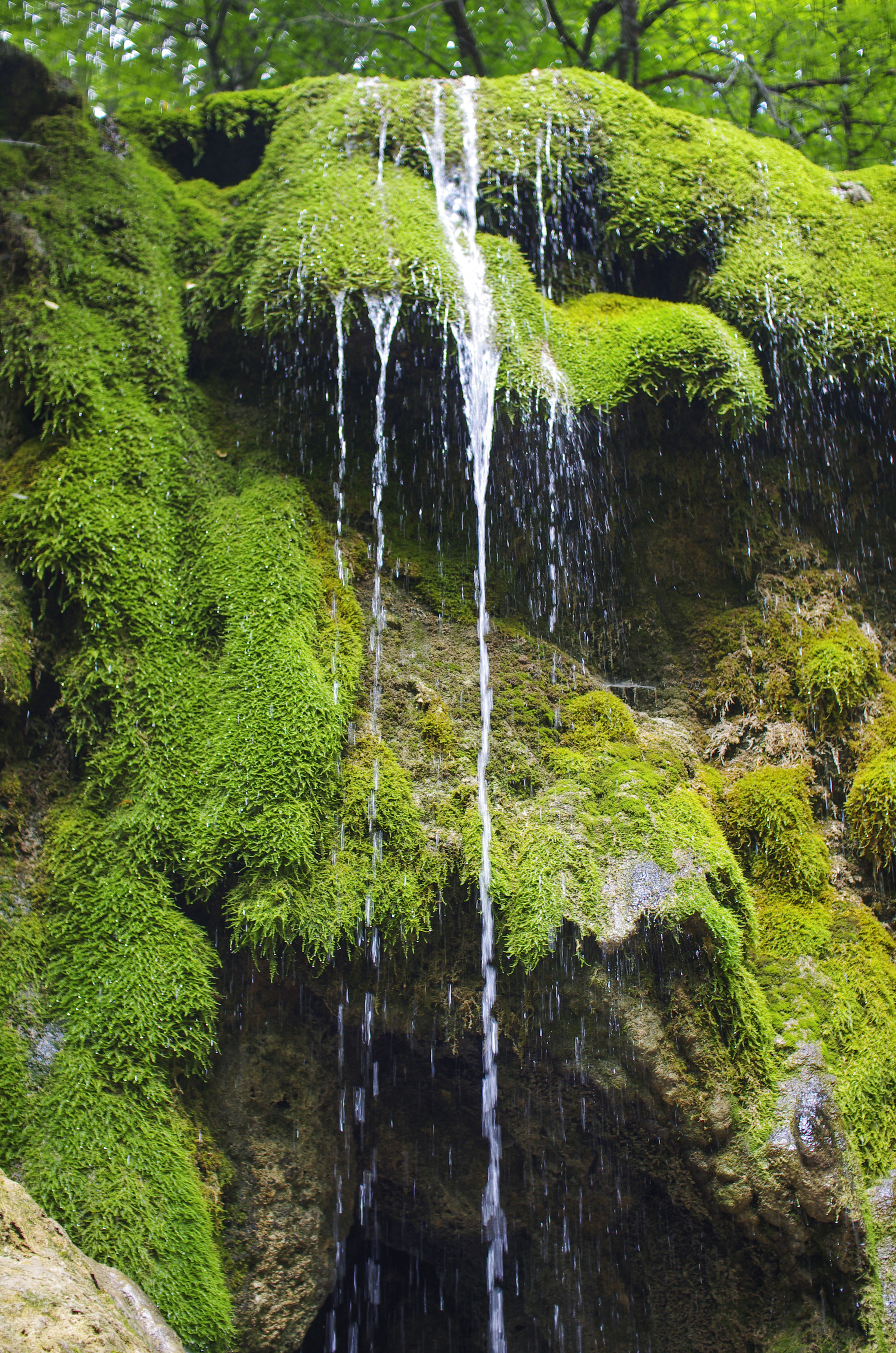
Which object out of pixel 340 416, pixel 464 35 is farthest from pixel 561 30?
pixel 340 416

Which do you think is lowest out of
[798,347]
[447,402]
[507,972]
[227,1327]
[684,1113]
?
[227,1327]

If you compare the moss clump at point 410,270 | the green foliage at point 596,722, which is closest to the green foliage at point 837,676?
the green foliage at point 596,722

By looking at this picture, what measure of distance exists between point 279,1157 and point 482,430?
3817mm

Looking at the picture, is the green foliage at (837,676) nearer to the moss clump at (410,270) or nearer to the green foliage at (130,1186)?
the moss clump at (410,270)

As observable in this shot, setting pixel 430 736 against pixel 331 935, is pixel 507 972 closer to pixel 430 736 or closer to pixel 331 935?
pixel 331 935

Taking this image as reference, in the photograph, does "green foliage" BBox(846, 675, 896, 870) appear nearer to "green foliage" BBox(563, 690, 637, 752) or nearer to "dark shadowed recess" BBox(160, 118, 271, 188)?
"green foliage" BBox(563, 690, 637, 752)

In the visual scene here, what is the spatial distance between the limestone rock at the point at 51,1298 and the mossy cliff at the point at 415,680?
743mm

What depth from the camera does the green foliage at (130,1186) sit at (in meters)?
3.15

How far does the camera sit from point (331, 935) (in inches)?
145

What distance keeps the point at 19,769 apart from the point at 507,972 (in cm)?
246

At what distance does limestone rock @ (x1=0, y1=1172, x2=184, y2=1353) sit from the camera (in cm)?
202

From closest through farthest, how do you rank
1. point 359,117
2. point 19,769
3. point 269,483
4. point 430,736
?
1. point 19,769
2. point 430,736
3. point 269,483
4. point 359,117

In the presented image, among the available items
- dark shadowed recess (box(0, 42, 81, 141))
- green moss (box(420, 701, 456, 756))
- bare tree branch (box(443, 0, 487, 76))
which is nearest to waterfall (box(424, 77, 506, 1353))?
Answer: green moss (box(420, 701, 456, 756))

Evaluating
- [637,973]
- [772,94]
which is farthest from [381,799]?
Answer: [772,94]
